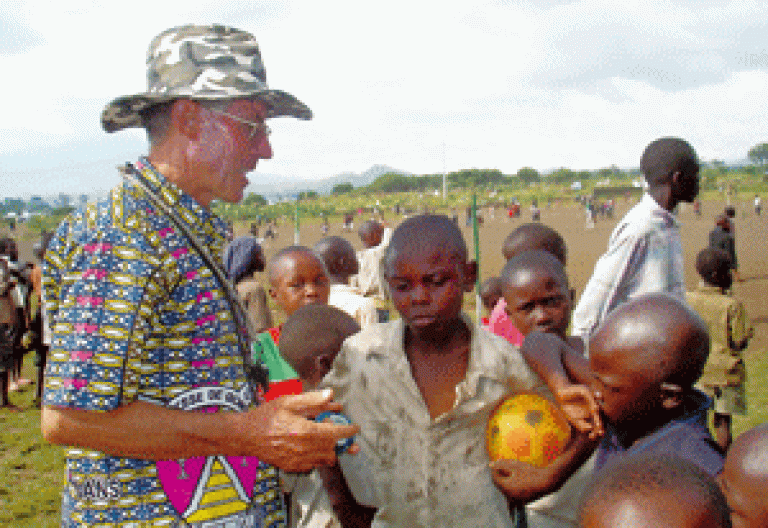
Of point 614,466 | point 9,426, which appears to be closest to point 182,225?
point 614,466

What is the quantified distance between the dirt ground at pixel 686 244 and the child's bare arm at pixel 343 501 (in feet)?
10.2

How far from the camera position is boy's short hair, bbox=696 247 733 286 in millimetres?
5977

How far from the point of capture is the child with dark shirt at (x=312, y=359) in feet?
9.65

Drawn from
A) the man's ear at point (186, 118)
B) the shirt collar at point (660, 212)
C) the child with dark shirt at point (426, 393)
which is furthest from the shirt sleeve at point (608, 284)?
the man's ear at point (186, 118)

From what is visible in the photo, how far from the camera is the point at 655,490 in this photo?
1464 millimetres

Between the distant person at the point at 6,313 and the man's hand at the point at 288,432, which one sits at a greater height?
the man's hand at the point at 288,432

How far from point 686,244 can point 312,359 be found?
21421mm

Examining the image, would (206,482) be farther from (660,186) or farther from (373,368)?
(660,186)

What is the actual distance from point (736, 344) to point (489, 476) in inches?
167

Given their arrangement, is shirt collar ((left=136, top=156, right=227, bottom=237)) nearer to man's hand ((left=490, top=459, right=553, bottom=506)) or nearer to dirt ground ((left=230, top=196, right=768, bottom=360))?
man's hand ((left=490, top=459, right=553, bottom=506))

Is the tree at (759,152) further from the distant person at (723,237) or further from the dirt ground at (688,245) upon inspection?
the distant person at (723,237)

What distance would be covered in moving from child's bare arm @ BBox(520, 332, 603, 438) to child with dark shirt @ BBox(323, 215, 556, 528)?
0.06 metres

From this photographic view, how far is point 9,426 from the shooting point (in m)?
7.36

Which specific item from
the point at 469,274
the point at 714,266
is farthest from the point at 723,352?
the point at 469,274
